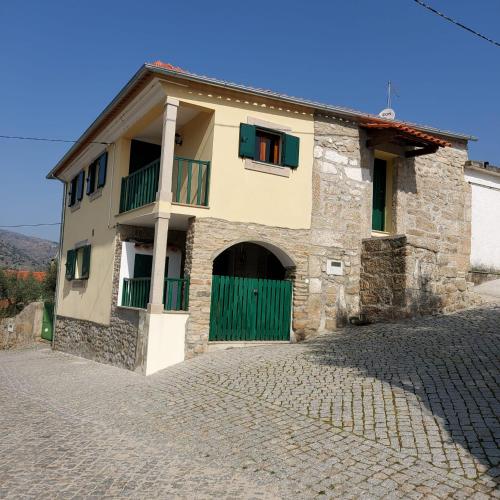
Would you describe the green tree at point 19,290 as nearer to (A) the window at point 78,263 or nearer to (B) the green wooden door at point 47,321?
(B) the green wooden door at point 47,321

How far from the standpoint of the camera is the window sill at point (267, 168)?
1150 cm

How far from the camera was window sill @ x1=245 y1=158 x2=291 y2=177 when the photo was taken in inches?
453

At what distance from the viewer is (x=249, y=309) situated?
11.4 meters

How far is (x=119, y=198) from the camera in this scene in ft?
43.9

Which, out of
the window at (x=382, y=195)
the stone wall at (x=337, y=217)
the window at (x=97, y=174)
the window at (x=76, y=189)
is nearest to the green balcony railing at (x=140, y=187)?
the window at (x=97, y=174)

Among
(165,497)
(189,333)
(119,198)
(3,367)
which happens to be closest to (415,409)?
(165,497)

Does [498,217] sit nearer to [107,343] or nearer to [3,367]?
[107,343]

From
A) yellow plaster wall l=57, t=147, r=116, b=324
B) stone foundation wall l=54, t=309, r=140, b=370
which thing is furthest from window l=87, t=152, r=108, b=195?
stone foundation wall l=54, t=309, r=140, b=370

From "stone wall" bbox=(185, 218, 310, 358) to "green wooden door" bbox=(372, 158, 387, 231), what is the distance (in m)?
2.90

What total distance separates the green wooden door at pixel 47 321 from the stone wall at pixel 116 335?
370 cm

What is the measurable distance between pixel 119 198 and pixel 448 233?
29.4 feet

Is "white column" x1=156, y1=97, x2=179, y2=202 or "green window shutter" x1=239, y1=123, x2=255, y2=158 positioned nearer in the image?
"white column" x1=156, y1=97, x2=179, y2=202

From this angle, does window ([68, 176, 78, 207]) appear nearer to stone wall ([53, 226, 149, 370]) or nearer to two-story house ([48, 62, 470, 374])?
two-story house ([48, 62, 470, 374])

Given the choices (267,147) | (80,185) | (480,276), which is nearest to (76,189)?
(80,185)
